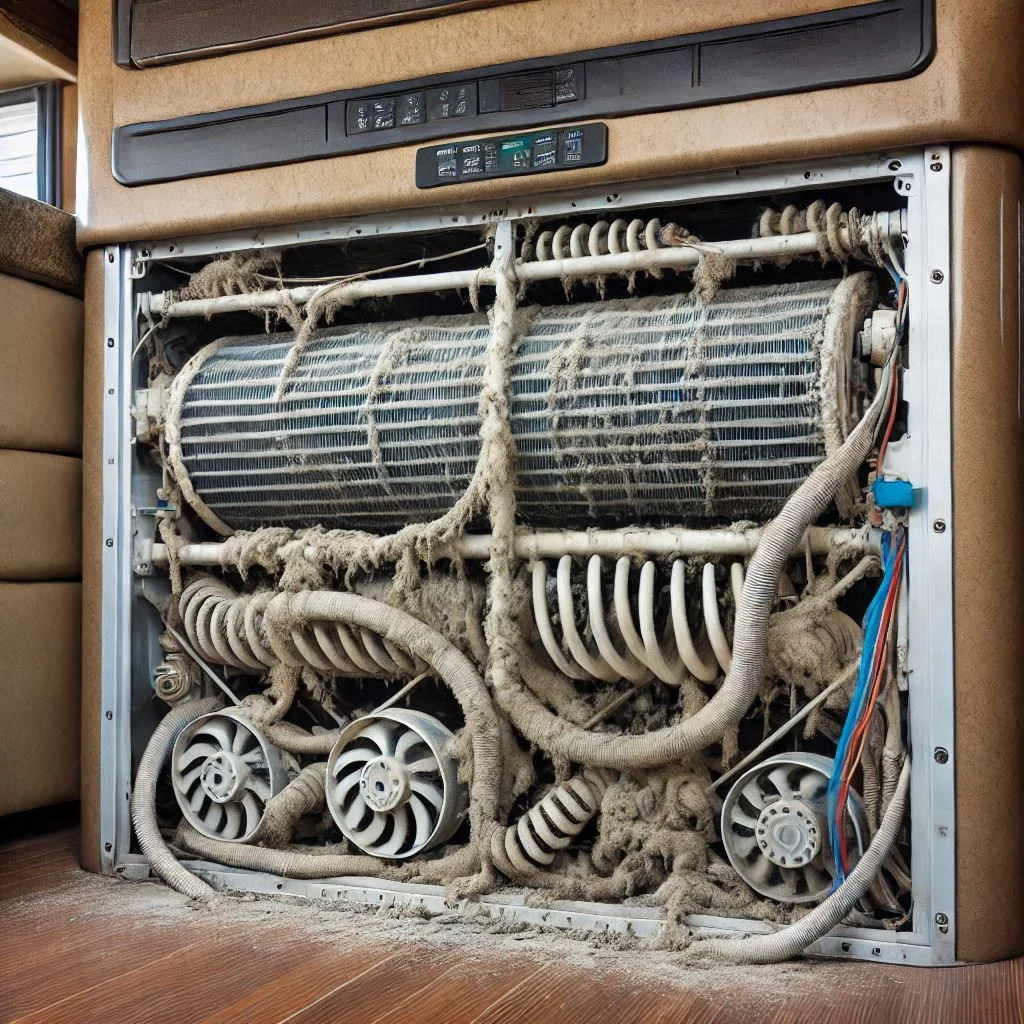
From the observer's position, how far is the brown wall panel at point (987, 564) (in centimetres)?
184

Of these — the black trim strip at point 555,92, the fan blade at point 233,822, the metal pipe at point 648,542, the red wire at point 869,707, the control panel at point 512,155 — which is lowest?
the fan blade at point 233,822

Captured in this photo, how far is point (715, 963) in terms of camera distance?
1.87 m

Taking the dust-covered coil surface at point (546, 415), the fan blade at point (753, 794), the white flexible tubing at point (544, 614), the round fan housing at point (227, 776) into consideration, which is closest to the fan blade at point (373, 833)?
the round fan housing at point (227, 776)

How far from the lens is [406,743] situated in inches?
Answer: 88.4

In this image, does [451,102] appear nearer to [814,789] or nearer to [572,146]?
[572,146]

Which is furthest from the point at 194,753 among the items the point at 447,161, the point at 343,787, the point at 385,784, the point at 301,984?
the point at 447,161

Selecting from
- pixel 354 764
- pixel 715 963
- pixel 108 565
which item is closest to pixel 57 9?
pixel 108 565

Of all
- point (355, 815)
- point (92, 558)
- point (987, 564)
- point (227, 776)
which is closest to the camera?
point (987, 564)

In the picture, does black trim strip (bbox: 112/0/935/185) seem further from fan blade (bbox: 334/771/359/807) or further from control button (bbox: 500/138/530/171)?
fan blade (bbox: 334/771/359/807)

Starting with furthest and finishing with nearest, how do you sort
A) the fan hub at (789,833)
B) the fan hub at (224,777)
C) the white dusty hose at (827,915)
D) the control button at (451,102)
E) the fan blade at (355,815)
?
the fan hub at (224,777)
the fan blade at (355,815)
the control button at (451,102)
the fan hub at (789,833)
the white dusty hose at (827,915)

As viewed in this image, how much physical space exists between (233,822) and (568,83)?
1.53m

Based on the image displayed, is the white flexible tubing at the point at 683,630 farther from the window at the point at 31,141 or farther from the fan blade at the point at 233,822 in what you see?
the window at the point at 31,141

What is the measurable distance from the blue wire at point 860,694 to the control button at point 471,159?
37.8 inches

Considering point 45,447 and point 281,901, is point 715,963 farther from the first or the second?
point 45,447
